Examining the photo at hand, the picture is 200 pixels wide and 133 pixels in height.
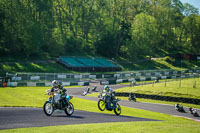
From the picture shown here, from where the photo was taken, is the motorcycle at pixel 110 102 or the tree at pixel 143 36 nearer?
the motorcycle at pixel 110 102

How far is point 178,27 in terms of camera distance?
11194 cm

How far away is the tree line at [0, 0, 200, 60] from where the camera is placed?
58438 millimetres

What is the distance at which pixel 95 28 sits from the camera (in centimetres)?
8412

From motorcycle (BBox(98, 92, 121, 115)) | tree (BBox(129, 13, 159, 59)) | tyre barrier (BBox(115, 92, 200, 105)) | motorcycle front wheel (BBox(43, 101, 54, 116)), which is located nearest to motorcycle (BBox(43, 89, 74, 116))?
motorcycle front wheel (BBox(43, 101, 54, 116))

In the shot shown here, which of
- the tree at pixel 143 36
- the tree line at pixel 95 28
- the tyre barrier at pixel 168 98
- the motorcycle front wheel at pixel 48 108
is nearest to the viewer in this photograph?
the motorcycle front wheel at pixel 48 108

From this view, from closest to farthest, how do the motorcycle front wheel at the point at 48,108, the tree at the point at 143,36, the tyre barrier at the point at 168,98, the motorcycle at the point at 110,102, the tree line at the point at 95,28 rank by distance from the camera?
the motorcycle front wheel at the point at 48,108 < the motorcycle at the point at 110,102 < the tyre barrier at the point at 168,98 < the tree line at the point at 95,28 < the tree at the point at 143,36

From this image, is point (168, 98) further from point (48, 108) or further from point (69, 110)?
point (48, 108)

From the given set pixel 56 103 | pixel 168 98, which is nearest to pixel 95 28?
pixel 168 98

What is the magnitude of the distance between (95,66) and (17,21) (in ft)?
71.4

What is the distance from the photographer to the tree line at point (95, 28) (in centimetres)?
5844

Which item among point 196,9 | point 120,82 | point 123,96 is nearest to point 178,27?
point 196,9

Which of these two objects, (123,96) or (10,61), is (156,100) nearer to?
(123,96)

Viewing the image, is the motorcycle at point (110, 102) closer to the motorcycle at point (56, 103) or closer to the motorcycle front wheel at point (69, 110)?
the motorcycle front wheel at point (69, 110)

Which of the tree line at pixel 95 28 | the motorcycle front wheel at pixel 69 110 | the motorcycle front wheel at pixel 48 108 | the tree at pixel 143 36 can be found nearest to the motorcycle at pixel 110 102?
the motorcycle front wheel at pixel 69 110
